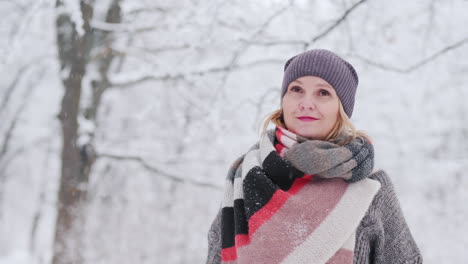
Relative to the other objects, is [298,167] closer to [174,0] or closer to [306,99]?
[306,99]

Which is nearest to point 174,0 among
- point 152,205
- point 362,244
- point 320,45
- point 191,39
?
point 191,39

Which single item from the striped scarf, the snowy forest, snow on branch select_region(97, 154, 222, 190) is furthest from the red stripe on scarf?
snow on branch select_region(97, 154, 222, 190)

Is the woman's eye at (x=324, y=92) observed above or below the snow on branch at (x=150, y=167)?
above

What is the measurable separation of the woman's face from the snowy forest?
0.50 meters

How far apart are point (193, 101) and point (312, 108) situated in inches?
110

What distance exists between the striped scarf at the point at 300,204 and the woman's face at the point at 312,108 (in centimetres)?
5

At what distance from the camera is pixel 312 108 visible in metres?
1.37

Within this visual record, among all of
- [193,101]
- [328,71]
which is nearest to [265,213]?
[328,71]

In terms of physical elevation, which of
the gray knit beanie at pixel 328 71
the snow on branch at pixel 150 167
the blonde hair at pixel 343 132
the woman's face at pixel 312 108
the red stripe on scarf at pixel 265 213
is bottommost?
the snow on branch at pixel 150 167

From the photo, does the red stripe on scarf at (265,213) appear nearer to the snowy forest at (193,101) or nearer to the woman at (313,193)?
the woman at (313,193)

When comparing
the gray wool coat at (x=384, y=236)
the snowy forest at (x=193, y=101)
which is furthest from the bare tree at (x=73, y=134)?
the gray wool coat at (x=384, y=236)

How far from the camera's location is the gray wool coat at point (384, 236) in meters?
1.29

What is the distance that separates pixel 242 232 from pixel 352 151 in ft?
1.50

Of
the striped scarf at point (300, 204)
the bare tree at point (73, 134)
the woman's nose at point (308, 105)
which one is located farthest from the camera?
the bare tree at point (73, 134)
